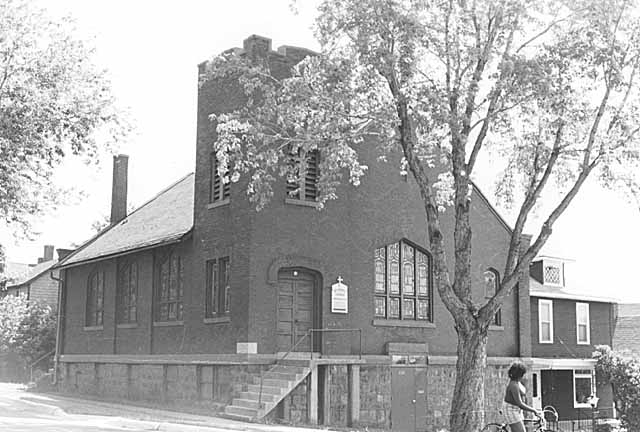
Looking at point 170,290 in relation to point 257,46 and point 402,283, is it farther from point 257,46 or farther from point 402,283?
point 257,46

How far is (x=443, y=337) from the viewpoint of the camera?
30.1m

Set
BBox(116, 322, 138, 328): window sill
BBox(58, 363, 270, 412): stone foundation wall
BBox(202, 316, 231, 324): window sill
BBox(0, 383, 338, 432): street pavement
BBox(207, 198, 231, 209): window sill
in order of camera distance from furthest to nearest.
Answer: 1. BBox(116, 322, 138, 328): window sill
2. BBox(207, 198, 231, 209): window sill
3. BBox(202, 316, 231, 324): window sill
4. BBox(58, 363, 270, 412): stone foundation wall
5. BBox(0, 383, 338, 432): street pavement

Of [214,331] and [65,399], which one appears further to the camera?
[65,399]

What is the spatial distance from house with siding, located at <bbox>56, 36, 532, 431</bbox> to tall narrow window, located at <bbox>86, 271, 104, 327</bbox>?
1426mm

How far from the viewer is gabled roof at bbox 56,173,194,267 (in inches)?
→ 1176

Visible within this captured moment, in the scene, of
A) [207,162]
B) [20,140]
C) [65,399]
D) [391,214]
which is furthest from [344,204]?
[65,399]

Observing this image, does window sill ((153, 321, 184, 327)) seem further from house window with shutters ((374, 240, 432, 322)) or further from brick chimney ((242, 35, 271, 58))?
brick chimney ((242, 35, 271, 58))

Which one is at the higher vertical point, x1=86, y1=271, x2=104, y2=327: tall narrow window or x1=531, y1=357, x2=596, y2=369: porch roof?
x1=86, y1=271, x2=104, y2=327: tall narrow window

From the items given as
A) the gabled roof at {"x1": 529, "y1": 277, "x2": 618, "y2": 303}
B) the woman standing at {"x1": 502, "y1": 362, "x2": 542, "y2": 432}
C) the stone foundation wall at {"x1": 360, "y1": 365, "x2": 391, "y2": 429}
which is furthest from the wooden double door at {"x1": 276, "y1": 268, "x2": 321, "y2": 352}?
the gabled roof at {"x1": 529, "y1": 277, "x2": 618, "y2": 303}

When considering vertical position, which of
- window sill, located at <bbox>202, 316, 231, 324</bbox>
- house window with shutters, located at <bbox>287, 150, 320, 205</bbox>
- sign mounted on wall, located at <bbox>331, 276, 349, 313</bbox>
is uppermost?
house window with shutters, located at <bbox>287, 150, 320, 205</bbox>

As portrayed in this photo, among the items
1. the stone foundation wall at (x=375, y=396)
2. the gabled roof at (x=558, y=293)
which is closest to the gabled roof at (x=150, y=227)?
the stone foundation wall at (x=375, y=396)

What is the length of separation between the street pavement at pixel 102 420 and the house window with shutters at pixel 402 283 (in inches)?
292

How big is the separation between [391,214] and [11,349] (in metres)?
28.0

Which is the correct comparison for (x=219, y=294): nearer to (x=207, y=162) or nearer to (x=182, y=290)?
(x=182, y=290)
